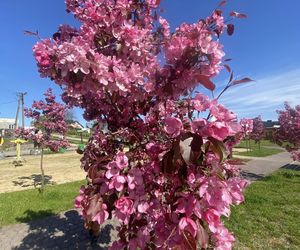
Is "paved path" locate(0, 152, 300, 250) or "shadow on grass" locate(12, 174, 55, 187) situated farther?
"shadow on grass" locate(12, 174, 55, 187)

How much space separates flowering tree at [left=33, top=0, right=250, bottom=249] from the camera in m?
1.61

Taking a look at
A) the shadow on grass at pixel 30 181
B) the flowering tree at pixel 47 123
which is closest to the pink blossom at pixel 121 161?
the flowering tree at pixel 47 123

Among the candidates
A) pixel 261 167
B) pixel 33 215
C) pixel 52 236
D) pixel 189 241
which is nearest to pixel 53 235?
pixel 52 236

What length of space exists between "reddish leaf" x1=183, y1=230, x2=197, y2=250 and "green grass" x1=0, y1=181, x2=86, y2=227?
20.1ft

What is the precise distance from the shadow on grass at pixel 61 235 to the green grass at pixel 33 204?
201 millimetres

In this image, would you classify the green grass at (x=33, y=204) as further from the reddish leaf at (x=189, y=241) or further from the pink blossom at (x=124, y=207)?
the reddish leaf at (x=189, y=241)

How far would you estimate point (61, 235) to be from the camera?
232 inches

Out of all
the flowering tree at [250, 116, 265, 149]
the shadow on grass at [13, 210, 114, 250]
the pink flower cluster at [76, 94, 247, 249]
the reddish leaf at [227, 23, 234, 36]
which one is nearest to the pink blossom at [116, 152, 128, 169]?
the pink flower cluster at [76, 94, 247, 249]

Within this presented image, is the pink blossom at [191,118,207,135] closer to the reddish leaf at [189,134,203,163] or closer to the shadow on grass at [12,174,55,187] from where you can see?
the reddish leaf at [189,134,203,163]

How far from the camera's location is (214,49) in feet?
6.09

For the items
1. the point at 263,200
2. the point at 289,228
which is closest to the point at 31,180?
the point at 263,200

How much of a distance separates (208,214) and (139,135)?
952 millimetres

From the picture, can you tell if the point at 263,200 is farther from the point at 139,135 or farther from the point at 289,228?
the point at 139,135

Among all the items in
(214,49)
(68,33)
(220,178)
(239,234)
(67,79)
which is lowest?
(239,234)
